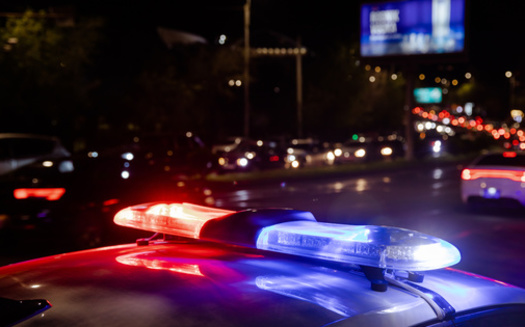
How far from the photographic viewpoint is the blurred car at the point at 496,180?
13.8 m

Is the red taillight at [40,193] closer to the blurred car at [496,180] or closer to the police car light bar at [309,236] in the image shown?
the police car light bar at [309,236]

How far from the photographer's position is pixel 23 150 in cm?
1877

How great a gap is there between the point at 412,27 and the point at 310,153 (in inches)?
318

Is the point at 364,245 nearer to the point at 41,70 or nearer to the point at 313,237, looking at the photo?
the point at 313,237

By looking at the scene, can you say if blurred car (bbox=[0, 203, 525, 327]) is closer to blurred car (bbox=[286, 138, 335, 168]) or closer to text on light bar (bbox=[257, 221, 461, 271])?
text on light bar (bbox=[257, 221, 461, 271])

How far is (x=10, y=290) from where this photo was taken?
241 cm

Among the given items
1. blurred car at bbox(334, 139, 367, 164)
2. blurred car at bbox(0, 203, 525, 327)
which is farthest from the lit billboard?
blurred car at bbox(0, 203, 525, 327)

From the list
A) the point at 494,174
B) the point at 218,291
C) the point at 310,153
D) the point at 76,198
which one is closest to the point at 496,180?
the point at 494,174

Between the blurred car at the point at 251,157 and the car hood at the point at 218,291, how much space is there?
24.7 meters

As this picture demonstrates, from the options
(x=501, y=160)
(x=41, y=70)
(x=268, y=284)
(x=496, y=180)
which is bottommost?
(x=496, y=180)

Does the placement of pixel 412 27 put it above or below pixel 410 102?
above

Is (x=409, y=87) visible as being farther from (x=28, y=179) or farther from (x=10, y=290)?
(x=10, y=290)

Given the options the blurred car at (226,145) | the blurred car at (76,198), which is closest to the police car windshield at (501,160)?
the blurred car at (76,198)

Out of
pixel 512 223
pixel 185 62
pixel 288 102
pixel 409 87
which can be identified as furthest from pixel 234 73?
pixel 512 223
